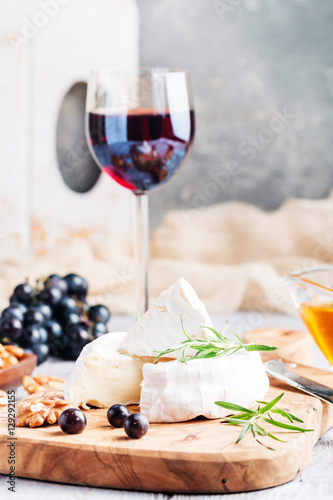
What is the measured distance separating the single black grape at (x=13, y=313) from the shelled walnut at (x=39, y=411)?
0.46m

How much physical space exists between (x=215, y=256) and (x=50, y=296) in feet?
2.44

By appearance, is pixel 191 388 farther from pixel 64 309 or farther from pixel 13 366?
pixel 64 309

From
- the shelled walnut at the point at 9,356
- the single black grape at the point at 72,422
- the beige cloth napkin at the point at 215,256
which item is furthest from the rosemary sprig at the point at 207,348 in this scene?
the beige cloth napkin at the point at 215,256

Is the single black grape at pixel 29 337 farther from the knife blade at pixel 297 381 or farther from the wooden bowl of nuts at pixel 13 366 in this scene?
the knife blade at pixel 297 381

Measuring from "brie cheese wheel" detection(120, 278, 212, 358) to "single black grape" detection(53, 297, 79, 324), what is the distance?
56 centimetres

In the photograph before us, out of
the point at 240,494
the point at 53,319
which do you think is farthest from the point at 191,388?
the point at 53,319

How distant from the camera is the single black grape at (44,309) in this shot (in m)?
1.53

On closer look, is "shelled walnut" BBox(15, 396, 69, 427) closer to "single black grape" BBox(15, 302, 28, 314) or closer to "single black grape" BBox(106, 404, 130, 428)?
"single black grape" BBox(106, 404, 130, 428)

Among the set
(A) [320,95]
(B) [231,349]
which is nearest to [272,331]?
(B) [231,349]

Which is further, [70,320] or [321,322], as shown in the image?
[70,320]

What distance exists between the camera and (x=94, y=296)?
2041 millimetres

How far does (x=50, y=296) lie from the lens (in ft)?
5.12

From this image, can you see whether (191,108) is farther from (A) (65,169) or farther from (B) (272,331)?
(A) (65,169)

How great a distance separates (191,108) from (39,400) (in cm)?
64
